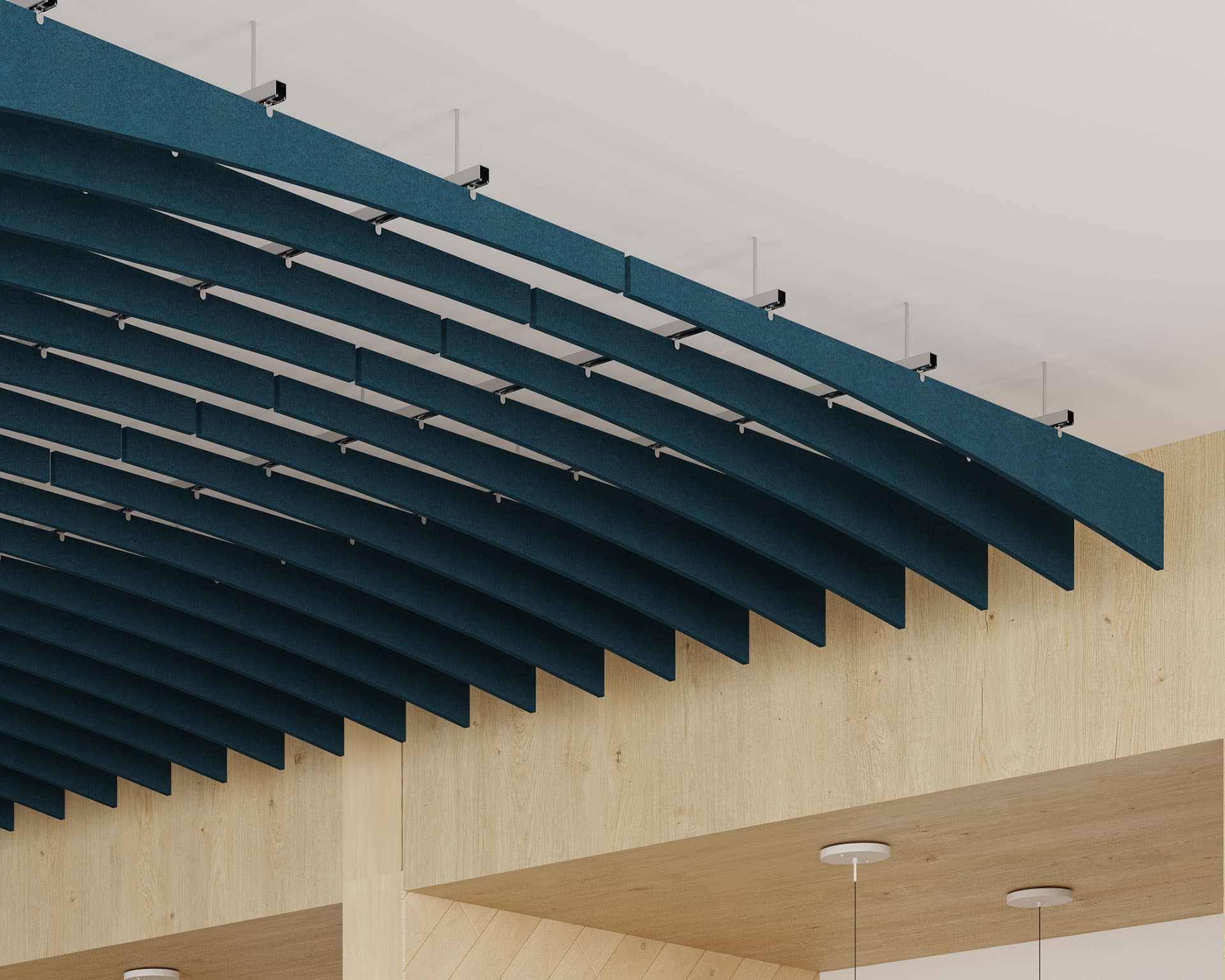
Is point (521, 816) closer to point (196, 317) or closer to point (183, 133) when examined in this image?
point (196, 317)

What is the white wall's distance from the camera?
28.0 ft

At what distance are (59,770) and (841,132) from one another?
19.2 ft

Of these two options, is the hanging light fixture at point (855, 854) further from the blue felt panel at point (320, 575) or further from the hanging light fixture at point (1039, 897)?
the blue felt panel at point (320, 575)

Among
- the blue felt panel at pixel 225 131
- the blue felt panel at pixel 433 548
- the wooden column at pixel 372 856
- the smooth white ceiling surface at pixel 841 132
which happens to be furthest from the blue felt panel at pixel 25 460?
the wooden column at pixel 372 856

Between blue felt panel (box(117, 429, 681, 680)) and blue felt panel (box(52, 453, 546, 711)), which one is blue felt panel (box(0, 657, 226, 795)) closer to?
blue felt panel (box(52, 453, 546, 711))

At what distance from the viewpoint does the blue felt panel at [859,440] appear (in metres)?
5.39

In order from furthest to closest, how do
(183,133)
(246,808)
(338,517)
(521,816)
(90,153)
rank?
(246,808) → (521,816) → (338,517) → (90,153) → (183,133)

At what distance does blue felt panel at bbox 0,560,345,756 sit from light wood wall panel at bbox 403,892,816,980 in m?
0.86

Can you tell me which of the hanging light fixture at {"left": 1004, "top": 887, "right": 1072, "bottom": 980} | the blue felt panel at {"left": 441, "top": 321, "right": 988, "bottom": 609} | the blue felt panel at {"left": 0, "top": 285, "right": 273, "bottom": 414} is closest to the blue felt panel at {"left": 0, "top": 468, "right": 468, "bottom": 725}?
the blue felt panel at {"left": 0, "top": 285, "right": 273, "bottom": 414}

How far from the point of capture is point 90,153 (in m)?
4.46

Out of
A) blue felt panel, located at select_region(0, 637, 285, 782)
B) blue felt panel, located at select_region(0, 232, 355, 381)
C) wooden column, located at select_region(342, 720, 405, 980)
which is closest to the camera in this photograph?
blue felt panel, located at select_region(0, 232, 355, 381)

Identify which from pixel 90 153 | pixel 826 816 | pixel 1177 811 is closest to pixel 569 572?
pixel 826 816

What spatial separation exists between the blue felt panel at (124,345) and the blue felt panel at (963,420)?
1.42 metres

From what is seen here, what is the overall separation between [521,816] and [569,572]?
153 centimetres
